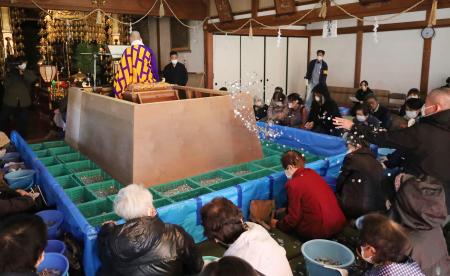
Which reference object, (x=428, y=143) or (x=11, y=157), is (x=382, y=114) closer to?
(x=428, y=143)

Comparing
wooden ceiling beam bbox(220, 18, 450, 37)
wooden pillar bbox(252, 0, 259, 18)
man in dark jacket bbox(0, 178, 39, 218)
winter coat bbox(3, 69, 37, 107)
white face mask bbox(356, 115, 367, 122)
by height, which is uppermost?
wooden pillar bbox(252, 0, 259, 18)

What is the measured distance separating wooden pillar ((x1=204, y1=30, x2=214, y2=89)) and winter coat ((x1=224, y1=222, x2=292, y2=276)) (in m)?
7.19

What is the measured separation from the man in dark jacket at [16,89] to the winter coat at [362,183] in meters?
6.11

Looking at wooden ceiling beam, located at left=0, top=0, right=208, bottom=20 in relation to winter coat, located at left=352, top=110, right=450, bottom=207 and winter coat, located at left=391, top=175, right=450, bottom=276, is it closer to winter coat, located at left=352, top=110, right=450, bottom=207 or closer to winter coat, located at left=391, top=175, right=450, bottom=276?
winter coat, located at left=352, top=110, right=450, bottom=207

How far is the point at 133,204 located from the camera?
2.10 meters

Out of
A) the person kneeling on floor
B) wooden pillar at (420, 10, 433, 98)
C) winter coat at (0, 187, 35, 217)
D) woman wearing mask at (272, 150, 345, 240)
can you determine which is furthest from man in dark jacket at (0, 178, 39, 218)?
wooden pillar at (420, 10, 433, 98)

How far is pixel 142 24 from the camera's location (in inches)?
452

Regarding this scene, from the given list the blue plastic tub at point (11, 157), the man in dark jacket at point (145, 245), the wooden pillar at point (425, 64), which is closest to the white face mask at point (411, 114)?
the wooden pillar at point (425, 64)

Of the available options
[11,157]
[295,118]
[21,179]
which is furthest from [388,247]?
[11,157]

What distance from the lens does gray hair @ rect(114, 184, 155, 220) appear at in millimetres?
2094

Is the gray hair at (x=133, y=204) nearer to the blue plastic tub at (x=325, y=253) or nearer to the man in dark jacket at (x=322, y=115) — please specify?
the blue plastic tub at (x=325, y=253)

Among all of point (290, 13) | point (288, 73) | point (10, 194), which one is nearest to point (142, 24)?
point (288, 73)

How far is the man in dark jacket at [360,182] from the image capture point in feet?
10.4

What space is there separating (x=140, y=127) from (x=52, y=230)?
1262 mm
